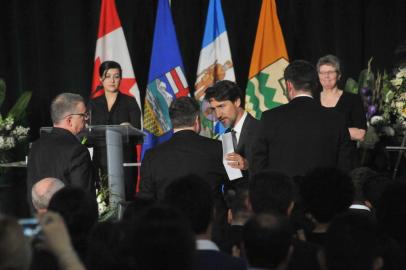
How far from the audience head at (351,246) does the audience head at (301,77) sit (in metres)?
2.30

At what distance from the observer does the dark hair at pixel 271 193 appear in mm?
3293

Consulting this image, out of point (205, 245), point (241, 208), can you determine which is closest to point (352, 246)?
point (205, 245)

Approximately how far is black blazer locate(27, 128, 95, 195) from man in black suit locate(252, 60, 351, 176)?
0.98 metres

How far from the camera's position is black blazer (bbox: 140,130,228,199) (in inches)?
176

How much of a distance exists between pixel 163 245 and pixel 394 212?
3.97 ft

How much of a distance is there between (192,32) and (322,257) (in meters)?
6.29

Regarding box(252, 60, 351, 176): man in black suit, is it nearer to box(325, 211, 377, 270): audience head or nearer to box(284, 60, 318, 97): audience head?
box(284, 60, 318, 97): audience head

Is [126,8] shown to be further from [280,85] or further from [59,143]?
[59,143]

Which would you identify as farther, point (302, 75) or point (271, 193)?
point (302, 75)

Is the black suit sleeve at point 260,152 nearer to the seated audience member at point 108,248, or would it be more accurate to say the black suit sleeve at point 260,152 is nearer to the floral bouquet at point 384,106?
the seated audience member at point 108,248

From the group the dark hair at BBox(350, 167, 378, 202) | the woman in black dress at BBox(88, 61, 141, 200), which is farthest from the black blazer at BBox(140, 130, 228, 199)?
the woman in black dress at BBox(88, 61, 141, 200)

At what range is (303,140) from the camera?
4.81 m

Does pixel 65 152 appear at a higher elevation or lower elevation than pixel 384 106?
lower

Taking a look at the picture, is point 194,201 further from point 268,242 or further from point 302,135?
point 302,135
